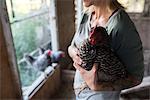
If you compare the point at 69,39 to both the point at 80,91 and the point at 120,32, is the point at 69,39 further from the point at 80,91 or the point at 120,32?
the point at 120,32

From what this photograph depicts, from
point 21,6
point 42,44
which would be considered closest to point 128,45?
point 21,6

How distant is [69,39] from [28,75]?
0.56 m

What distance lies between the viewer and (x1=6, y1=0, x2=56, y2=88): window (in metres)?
1.97

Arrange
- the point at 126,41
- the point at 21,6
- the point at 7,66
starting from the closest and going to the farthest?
the point at 126,41 < the point at 7,66 < the point at 21,6

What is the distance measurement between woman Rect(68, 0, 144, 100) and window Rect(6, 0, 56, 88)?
0.98 meters

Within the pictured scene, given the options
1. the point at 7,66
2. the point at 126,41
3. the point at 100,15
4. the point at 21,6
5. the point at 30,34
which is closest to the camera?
the point at 126,41

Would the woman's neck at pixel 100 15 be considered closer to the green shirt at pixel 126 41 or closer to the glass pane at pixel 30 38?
the green shirt at pixel 126 41

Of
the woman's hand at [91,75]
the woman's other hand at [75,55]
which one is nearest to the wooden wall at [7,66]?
the woman's other hand at [75,55]

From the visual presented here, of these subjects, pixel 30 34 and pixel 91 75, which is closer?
pixel 91 75

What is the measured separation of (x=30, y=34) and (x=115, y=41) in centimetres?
154

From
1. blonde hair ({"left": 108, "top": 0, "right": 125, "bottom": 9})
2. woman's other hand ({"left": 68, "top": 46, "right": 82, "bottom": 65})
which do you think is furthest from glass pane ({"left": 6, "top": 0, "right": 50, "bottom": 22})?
blonde hair ({"left": 108, "top": 0, "right": 125, "bottom": 9})

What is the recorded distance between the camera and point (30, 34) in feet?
7.40

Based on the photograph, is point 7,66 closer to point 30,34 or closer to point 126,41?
point 30,34

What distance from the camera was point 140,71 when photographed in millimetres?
909
